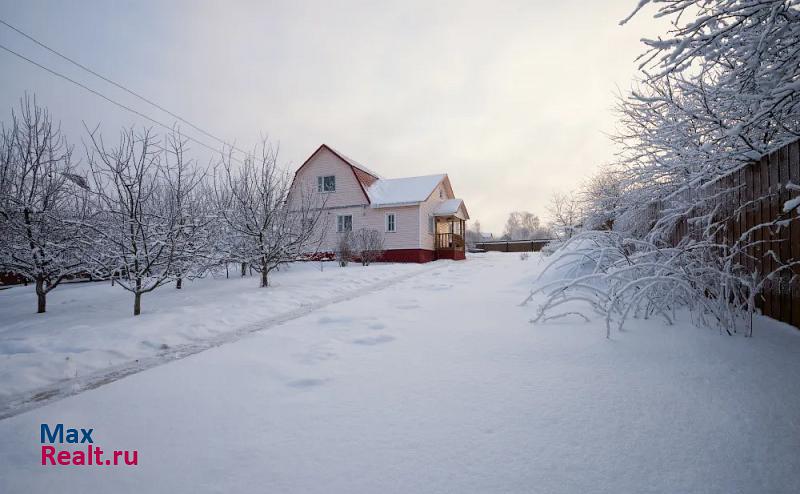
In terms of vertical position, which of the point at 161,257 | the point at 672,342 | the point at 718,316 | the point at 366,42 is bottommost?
the point at 672,342

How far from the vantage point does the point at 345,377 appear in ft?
7.13

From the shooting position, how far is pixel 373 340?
10.1 feet

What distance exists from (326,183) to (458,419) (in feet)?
56.2

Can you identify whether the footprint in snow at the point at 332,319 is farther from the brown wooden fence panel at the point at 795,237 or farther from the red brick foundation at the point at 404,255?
the red brick foundation at the point at 404,255

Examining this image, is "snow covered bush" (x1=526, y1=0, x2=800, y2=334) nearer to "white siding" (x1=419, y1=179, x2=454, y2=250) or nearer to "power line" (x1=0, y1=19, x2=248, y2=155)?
"power line" (x1=0, y1=19, x2=248, y2=155)

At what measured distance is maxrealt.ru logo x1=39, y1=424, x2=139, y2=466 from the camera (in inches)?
55.2

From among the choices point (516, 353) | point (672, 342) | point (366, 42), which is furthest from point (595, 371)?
point (366, 42)

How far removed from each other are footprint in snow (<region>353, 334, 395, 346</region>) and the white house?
43.7ft

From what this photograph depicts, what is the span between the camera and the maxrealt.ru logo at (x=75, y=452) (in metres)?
1.40

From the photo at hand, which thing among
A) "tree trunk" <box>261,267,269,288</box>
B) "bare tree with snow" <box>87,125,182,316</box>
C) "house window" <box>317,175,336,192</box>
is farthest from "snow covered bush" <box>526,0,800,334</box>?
"house window" <box>317,175,336,192</box>

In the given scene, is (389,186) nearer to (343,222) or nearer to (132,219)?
(343,222)

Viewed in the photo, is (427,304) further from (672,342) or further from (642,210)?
(642,210)

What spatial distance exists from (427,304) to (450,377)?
2.79m

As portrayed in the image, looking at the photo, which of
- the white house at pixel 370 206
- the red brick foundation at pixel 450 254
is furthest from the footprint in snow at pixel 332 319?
the red brick foundation at pixel 450 254
